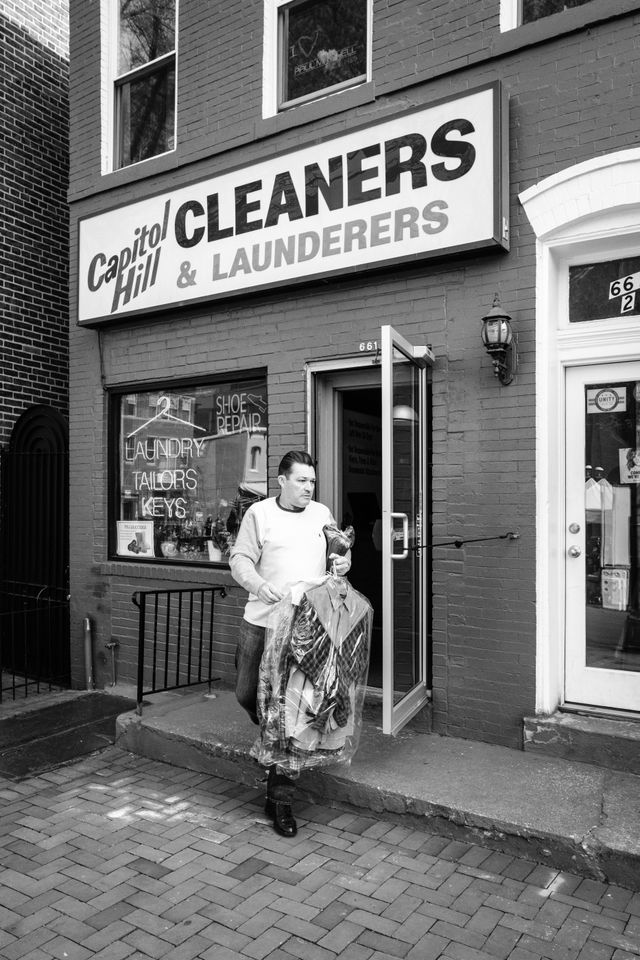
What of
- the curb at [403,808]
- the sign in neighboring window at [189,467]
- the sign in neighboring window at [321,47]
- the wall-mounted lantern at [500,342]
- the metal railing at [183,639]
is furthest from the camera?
the sign in neighboring window at [189,467]

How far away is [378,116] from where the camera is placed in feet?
17.6

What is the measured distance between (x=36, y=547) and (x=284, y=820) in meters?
4.85

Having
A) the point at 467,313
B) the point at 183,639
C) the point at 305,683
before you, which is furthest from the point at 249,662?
the point at 467,313

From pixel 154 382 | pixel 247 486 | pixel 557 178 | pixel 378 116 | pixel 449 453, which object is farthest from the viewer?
Answer: pixel 154 382

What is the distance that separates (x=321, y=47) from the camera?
5934 mm

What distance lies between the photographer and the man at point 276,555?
4.09m

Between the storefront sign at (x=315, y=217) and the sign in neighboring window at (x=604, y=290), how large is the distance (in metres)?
0.61

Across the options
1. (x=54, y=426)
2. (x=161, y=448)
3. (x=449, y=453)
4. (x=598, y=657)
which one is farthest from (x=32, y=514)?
(x=598, y=657)

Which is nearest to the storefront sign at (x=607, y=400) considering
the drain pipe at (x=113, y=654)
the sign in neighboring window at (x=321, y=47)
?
the sign in neighboring window at (x=321, y=47)

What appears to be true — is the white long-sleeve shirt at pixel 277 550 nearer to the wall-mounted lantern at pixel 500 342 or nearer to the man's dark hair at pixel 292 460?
the man's dark hair at pixel 292 460

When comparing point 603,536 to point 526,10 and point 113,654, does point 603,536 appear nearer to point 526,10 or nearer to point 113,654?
point 526,10

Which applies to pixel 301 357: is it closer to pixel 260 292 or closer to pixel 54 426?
pixel 260 292

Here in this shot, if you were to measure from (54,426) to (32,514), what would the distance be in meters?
0.95

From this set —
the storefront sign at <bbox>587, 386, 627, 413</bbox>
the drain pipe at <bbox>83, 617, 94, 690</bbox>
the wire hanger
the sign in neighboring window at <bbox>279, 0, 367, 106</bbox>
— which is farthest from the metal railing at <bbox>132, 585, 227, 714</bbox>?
the sign in neighboring window at <bbox>279, 0, 367, 106</bbox>
